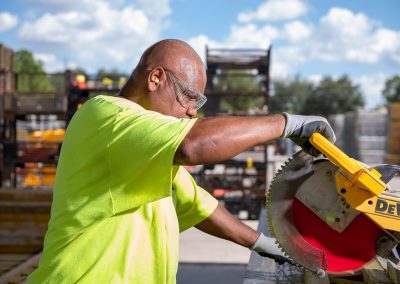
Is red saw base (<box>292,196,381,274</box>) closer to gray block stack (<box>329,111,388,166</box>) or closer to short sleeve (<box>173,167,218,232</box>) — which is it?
short sleeve (<box>173,167,218,232</box>)

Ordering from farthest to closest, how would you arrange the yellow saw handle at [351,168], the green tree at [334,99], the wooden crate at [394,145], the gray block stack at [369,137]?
the green tree at [334,99], the gray block stack at [369,137], the wooden crate at [394,145], the yellow saw handle at [351,168]

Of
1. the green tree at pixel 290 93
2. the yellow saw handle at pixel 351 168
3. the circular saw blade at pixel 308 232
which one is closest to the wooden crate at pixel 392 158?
the circular saw blade at pixel 308 232

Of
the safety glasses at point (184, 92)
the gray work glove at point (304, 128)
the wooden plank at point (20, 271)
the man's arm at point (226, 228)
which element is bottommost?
the wooden plank at point (20, 271)

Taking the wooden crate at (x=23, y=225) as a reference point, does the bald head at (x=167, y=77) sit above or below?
above

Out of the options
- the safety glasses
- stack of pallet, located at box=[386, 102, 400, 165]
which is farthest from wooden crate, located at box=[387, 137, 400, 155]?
the safety glasses

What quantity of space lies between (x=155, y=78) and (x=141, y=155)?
1.06ft

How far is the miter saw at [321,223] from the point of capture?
7.21ft

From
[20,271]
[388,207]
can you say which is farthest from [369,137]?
[388,207]

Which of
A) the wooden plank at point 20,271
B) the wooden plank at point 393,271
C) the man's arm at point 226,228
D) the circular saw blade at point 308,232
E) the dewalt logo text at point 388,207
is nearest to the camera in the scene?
the dewalt logo text at point 388,207

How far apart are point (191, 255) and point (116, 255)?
465 centimetres

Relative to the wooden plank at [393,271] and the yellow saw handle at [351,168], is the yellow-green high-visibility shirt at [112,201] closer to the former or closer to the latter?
the yellow saw handle at [351,168]

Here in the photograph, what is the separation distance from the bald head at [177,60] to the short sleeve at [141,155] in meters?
0.21

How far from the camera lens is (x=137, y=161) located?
1.47 m

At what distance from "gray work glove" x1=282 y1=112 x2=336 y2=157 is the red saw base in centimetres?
54
